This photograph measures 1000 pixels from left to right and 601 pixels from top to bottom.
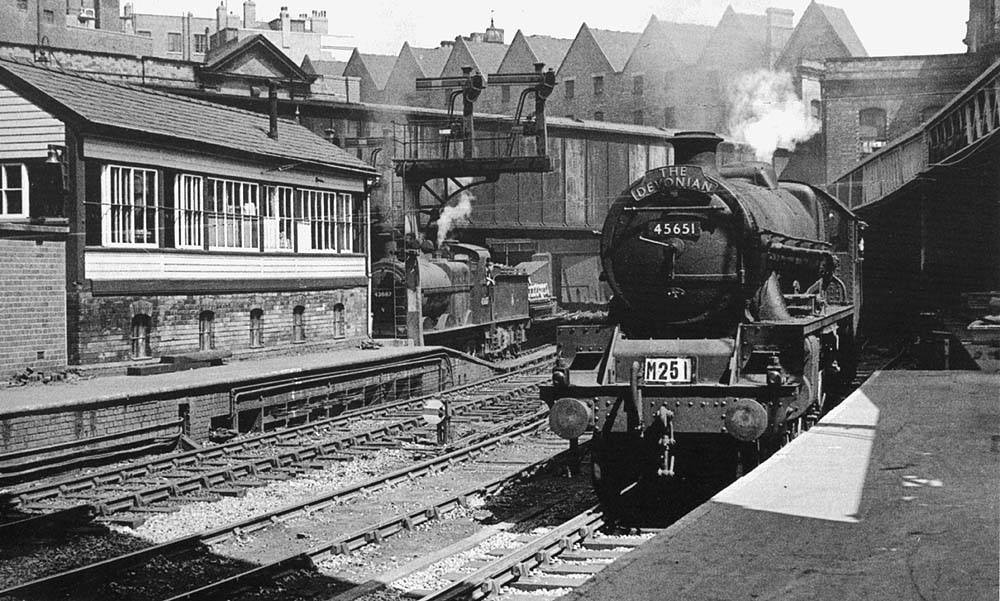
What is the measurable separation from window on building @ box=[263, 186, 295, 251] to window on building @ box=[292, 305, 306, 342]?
4.36 ft

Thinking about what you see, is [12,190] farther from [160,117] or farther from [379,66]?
[379,66]

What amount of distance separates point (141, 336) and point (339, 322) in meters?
6.61

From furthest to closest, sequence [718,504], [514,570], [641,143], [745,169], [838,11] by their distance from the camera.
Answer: [838,11], [641,143], [745,169], [514,570], [718,504]

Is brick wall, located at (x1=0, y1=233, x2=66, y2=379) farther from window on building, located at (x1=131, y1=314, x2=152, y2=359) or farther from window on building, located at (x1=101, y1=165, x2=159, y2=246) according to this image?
window on building, located at (x1=131, y1=314, x2=152, y2=359)

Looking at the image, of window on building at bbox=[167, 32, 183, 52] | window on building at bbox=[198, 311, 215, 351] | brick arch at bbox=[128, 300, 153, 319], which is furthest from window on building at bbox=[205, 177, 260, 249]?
window on building at bbox=[167, 32, 183, 52]

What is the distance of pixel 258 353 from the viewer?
20.5 meters

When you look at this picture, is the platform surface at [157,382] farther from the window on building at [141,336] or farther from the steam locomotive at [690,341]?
the steam locomotive at [690,341]

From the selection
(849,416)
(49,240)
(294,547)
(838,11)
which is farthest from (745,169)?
(838,11)

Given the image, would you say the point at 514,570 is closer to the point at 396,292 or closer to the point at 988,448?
the point at 988,448

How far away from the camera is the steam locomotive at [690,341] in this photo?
875 cm

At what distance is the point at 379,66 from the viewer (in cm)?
6838

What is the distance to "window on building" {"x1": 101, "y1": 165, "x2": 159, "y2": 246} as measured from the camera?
55.8ft

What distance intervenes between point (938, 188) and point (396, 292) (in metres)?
11.8

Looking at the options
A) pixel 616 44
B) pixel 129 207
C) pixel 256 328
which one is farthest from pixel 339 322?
pixel 616 44
